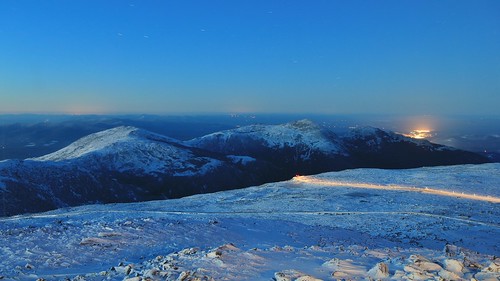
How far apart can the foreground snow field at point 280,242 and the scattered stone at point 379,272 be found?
3cm

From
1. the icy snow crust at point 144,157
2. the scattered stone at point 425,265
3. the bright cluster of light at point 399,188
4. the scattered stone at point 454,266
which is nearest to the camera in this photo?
the scattered stone at point 454,266

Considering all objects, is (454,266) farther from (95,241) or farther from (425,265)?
(95,241)

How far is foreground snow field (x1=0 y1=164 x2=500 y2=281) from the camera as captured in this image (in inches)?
492

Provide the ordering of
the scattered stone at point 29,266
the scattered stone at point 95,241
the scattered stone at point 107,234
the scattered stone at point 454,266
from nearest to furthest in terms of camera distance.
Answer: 1. the scattered stone at point 454,266
2. the scattered stone at point 29,266
3. the scattered stone at point 95,241
4. the scattered stone at point 107,234

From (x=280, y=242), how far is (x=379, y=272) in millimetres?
9709

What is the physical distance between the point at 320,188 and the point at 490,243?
31625mm

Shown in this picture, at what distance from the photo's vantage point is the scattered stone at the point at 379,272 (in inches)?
453

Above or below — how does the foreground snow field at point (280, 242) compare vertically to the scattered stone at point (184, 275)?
below

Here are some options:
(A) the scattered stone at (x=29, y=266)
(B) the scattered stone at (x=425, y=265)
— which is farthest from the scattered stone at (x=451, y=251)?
(A) the scattered stone at (x=29, y=266)

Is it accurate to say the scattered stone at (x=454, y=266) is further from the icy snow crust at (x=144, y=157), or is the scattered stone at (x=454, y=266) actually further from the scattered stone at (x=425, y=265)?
the icy snow crust at (x=144, y=157)

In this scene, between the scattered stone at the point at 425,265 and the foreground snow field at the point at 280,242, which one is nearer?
the scattered stone at the point at 425,265

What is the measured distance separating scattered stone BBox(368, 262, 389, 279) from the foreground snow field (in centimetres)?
3

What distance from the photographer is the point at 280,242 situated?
20891 mm

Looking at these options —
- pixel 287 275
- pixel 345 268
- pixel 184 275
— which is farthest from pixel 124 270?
pixel 345 268
